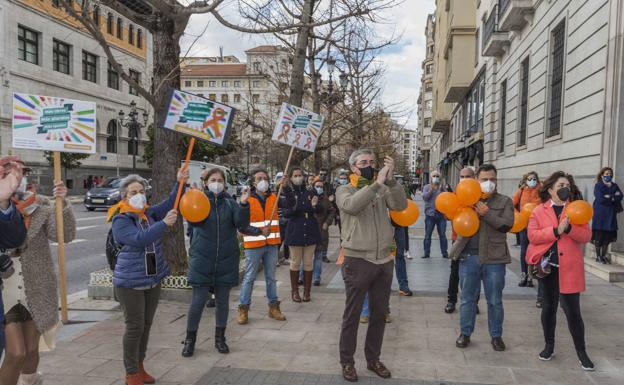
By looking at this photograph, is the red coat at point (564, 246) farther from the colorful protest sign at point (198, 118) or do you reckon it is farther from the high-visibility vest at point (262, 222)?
the colorful protest sign at point (198, 118)

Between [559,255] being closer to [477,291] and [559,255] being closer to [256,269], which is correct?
[477,291]

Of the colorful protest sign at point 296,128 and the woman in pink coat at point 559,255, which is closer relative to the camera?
the woman in pink coat at point 559,255

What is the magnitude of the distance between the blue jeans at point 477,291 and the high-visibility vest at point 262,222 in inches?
92.7

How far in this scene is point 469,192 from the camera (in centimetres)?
507

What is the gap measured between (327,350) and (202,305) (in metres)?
1.39

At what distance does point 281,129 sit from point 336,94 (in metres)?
11.3

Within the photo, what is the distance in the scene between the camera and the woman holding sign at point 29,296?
10.8 ft

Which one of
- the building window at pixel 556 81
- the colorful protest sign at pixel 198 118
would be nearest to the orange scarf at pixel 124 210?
the colorful protest sign at pixel 198 118

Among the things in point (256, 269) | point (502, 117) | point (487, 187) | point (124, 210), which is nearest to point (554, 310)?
point (487, 187)

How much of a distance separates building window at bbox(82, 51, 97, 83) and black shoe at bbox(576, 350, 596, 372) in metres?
44.6

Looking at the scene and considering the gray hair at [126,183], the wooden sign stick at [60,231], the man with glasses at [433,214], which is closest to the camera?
the gray hair at [126,183]

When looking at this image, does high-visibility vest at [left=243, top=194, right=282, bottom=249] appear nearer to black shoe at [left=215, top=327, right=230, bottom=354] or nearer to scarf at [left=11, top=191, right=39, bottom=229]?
black shoe at [left=215, top=327, right=230, bottom=354]

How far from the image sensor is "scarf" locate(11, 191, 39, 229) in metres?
3.39

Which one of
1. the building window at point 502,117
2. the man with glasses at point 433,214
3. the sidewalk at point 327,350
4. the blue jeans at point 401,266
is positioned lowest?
the sidewalk at point 327,350
